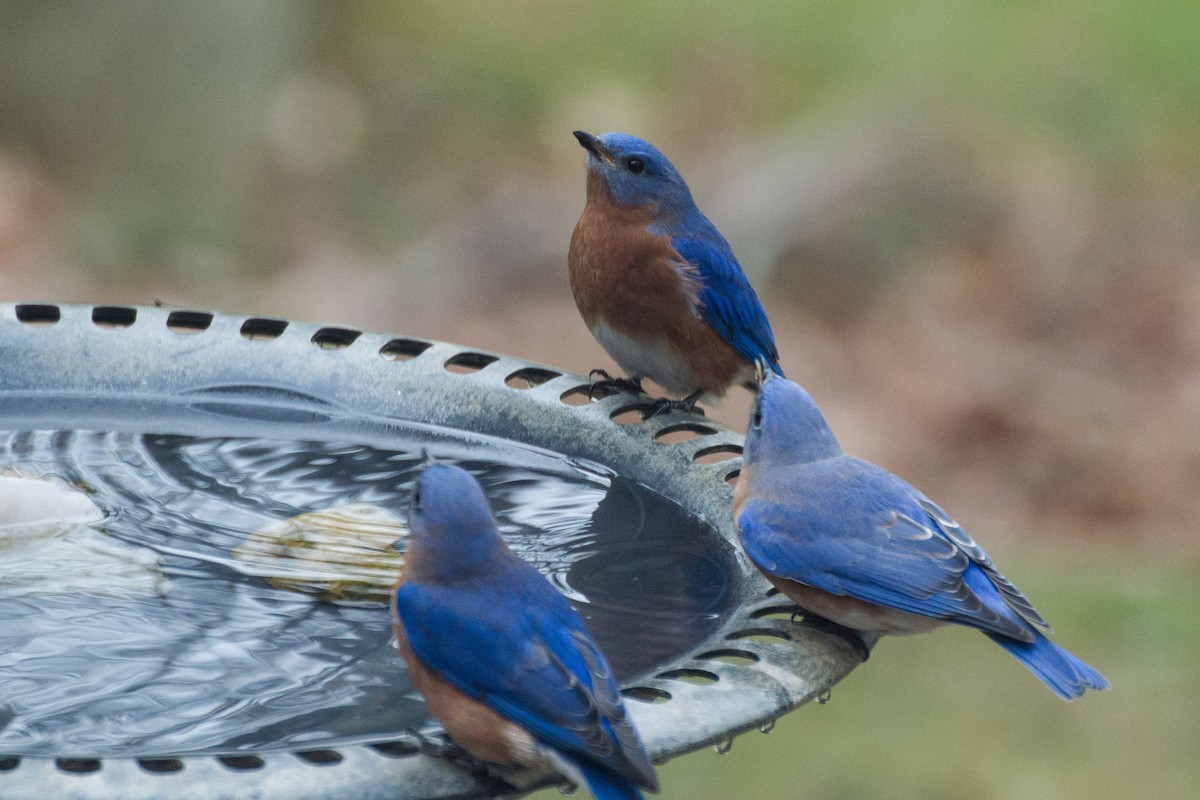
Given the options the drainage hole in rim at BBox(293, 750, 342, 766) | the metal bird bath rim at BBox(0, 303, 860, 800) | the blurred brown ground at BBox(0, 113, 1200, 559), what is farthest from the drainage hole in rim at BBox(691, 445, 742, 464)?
the blurred brown ground at BBox(0, 113, 1200, 559)

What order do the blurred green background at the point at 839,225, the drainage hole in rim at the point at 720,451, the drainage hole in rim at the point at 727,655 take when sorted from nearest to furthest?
the drainage hole in rim at the point at 727,655 → the drainage hole in rim at the point at 720,451 → the blurred green background at the point at 839,225

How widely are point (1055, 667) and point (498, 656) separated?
1.01 meters

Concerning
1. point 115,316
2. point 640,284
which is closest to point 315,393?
point 115,316

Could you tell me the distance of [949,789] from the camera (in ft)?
15.1

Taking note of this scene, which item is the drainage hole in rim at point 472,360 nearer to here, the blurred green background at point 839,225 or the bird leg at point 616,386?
the bird leg at point 616,386

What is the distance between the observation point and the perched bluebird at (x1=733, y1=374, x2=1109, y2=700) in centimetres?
266

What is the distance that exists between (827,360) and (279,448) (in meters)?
3.94

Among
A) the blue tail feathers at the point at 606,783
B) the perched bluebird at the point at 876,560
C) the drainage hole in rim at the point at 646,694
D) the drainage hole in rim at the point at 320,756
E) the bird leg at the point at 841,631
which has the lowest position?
the blue tail feathers at the point at 606,783

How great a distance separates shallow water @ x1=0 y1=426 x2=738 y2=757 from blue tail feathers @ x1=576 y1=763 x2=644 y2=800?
0.33 m

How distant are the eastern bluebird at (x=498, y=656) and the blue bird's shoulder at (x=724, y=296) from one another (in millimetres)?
1860

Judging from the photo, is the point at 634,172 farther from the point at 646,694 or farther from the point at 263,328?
the point at 646,694

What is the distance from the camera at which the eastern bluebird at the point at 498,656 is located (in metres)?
2.11

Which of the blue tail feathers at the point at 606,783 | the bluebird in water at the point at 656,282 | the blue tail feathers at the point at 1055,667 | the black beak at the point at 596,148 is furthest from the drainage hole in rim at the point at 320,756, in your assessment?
the black beak at the point at 596,148

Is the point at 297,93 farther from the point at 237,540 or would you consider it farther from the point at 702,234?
the point at 237,540
